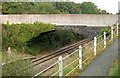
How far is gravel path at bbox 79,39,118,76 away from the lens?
6847 millimetres

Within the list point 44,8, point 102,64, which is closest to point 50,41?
point 44,8

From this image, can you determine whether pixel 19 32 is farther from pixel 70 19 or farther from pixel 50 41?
pixel 50 41

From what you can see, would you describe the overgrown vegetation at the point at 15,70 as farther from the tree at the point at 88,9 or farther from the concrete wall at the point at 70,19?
the tree at the point at 88,9

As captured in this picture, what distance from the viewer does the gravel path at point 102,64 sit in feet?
22.5

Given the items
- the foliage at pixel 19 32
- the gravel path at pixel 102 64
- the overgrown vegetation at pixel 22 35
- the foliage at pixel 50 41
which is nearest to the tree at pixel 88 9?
the foliage at pixel 50 41

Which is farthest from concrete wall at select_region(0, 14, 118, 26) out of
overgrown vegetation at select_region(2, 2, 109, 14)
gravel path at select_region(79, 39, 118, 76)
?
gravel path at select_region(79, 39, 118, 76)

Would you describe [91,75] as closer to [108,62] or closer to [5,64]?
[108,62]

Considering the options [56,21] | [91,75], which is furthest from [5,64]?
[56,21]

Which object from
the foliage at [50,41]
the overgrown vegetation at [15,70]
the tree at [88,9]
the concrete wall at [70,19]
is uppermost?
the tree at [88,9]

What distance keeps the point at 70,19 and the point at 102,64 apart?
1050 cm

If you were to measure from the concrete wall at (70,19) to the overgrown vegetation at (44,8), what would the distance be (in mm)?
4733

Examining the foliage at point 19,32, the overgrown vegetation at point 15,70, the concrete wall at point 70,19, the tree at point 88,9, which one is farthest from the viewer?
the tree at point 88,9

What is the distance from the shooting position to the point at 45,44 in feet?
75.3

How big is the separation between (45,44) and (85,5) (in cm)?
1283
